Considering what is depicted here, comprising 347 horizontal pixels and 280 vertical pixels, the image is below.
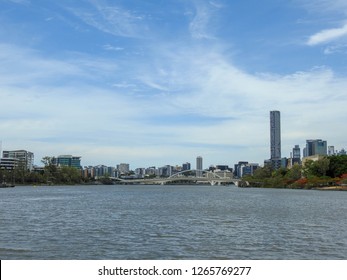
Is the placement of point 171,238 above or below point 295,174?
below

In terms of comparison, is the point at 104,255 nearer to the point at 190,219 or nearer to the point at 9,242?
the point at 9,242

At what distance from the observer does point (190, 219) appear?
40250mm

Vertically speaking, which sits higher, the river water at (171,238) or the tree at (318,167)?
the tree at (318,167)

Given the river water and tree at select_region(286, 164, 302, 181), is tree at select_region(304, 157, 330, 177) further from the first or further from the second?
the river water

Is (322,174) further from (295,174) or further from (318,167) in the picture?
(295,174)

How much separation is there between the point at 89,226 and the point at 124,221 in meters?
4.46

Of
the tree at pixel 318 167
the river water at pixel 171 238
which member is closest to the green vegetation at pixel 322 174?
the tree at pixel 318 167

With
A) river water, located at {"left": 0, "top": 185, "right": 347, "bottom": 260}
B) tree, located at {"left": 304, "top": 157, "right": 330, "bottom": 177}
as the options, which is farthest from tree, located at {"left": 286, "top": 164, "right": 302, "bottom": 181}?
river water, located at {"left": 0, "top": 185, "right": 347, "bottom": 260}

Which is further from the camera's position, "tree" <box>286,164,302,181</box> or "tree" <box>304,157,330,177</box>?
"tree" <box>286,164,302,181</box>

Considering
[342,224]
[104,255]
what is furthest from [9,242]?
[342,224]

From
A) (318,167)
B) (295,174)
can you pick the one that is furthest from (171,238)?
(295,174)

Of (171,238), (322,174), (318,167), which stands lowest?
(171,238)

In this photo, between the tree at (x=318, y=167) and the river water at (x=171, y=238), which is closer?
the river water at (x=171, y=238)

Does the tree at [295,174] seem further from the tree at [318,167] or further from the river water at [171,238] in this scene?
the river water at [171,238]
